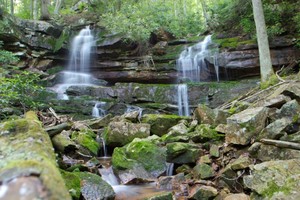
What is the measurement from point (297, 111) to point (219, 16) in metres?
11.4

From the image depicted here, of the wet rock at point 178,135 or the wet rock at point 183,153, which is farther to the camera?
the wet rock at point 178,135

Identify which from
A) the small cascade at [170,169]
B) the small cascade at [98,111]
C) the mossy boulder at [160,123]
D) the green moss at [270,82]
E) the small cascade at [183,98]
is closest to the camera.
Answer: the small cascade at [170,169]

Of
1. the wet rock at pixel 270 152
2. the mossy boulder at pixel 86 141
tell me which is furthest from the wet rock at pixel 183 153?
the mossy boulder at pixel 86 141

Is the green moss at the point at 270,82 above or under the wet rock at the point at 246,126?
above

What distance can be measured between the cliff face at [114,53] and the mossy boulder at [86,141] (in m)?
7.79

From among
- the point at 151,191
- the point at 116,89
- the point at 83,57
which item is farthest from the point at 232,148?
the point at 83,57

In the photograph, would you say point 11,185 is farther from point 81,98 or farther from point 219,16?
point 219,16

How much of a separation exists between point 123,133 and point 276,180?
4.82 m

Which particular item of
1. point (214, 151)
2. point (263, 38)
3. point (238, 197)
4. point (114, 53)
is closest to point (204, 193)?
point (238, 197)

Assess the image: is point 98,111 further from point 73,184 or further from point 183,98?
point 73,184

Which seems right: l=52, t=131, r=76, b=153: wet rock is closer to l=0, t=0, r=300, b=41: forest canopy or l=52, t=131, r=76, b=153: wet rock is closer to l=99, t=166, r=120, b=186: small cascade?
l=99, t=166, r=120, b=186: small cascade

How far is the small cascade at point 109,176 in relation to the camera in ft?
18.4

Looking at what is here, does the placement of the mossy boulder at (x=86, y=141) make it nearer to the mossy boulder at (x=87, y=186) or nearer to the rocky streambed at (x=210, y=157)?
the rocky streambed at (x=210, y=157)

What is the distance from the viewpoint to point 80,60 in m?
16.9
